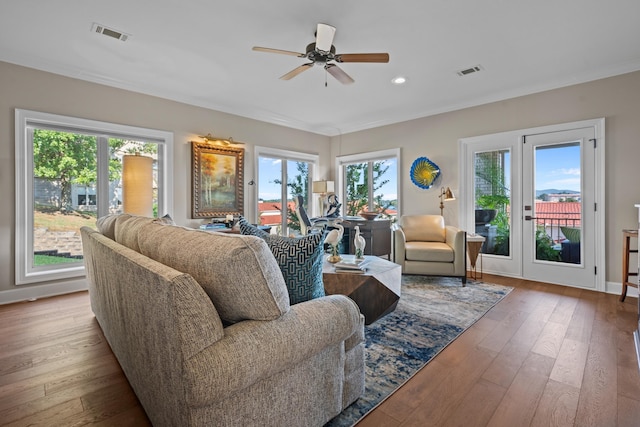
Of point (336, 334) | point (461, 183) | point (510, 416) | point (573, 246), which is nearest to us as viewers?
point (336, 334)

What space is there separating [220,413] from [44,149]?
3.88m

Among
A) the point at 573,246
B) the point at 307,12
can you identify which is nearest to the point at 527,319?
the point at 573,246

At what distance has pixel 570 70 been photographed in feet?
11.4

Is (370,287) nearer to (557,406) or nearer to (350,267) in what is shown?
(350,267)

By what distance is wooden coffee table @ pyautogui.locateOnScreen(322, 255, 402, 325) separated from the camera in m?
2.41

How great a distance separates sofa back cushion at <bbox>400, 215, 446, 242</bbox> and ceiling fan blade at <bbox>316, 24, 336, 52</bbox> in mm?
2659

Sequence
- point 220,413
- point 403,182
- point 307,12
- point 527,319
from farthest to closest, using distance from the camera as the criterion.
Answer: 1. point 403,182
2. point 527,319
3. point 307,12
4. point 220,413

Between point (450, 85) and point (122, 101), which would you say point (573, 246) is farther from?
point (122, 101)

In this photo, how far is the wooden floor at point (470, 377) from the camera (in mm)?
1507

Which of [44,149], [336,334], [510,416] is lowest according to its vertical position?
[510,416]

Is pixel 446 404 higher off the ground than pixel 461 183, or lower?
lower

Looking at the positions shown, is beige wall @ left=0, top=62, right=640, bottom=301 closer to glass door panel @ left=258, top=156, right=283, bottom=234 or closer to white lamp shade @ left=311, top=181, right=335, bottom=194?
glass door panel @ left=258, top=156, right=283, bottom=234

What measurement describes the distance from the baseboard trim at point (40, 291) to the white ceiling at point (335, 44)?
233cm

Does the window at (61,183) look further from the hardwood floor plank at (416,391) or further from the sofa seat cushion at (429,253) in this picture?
the hardwood floor plank at (416,391)
